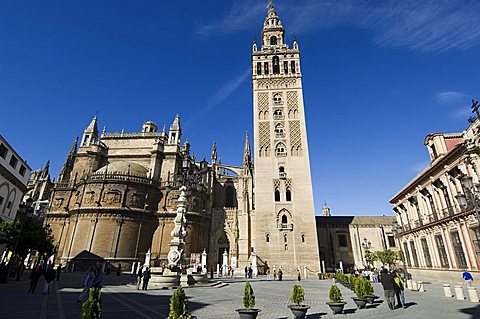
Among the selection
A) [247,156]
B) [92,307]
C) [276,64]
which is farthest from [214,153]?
[92,307]

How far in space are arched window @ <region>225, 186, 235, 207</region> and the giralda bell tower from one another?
7.72 meters

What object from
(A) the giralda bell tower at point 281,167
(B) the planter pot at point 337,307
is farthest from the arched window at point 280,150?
(B) the planter pot at point 337,307

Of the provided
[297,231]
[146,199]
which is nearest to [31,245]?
[146,199]

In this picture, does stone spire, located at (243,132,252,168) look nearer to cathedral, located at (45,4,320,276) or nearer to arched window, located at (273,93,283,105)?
cathedral, located at (45,4,320,276)

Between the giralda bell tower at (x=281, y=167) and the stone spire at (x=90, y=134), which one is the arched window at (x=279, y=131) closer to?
the giralda bell tower at (x=281, y=167)

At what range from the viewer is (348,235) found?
3556 centimetres

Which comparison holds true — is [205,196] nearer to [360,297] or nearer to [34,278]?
[34,278]

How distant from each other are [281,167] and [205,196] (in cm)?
1182

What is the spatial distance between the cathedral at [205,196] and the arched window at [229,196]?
0.53 feet

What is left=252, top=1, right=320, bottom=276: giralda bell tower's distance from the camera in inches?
1160

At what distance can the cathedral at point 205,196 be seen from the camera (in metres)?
29.5

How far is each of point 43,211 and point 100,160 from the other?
9.51 m

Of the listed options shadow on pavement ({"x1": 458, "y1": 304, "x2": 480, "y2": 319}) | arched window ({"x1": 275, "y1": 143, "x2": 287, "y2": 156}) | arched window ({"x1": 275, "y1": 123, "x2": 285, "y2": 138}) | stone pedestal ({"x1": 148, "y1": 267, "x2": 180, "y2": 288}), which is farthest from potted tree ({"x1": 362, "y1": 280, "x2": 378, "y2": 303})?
arched window ({"x1": 275, "y1": 123, "x2": 285, "y2": 138})

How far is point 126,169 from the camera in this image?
3366cm
